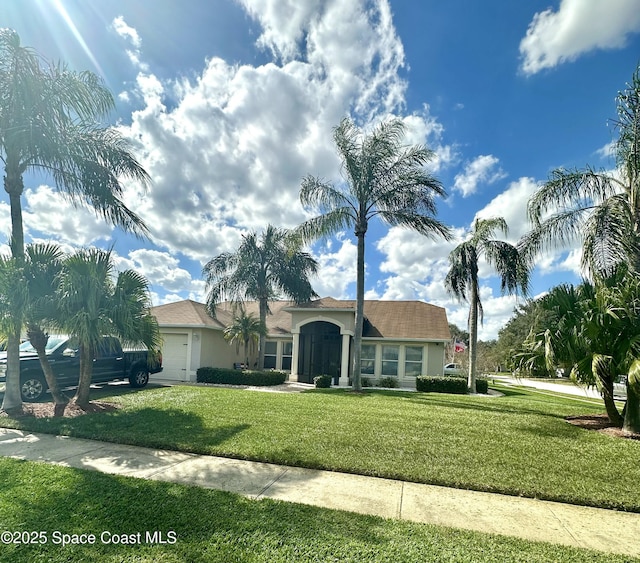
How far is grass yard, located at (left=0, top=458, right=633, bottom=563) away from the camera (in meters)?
3.09

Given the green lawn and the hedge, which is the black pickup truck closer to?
the green lawn

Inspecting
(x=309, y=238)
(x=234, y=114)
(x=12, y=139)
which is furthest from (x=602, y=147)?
(x=12, y=139)

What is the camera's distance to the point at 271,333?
2181 cm

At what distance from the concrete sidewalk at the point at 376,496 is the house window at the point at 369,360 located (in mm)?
14861

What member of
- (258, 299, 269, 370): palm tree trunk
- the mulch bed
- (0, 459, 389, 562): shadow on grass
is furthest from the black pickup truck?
the mulch bed

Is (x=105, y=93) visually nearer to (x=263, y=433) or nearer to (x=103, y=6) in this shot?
(x=103, y=6)

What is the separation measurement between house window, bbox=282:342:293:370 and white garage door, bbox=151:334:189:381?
6.15 meters

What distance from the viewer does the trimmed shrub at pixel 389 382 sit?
18766mm

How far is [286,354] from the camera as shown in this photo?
22.4 meters

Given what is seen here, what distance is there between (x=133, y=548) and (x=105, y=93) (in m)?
10.9

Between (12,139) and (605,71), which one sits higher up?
(605,71)

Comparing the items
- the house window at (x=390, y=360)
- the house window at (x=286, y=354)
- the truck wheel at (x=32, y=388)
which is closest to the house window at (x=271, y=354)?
the house window at (x=286, y=354)

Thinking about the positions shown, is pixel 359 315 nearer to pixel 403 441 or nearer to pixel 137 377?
pixel 403 441

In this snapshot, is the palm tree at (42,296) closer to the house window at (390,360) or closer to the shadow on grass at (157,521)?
the shadow on grass at (157,521)
